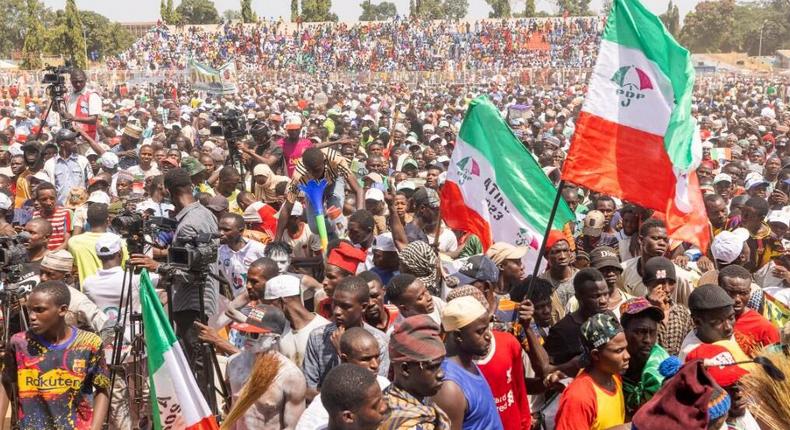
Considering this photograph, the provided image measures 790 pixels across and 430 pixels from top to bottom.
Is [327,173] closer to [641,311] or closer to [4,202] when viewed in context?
[4,202]

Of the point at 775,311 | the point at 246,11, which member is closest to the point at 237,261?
the point at 775,311

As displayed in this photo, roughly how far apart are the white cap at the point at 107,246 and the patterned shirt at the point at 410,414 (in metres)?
3.26

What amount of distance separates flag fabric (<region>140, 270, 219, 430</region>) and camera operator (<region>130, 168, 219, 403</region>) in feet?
1.73

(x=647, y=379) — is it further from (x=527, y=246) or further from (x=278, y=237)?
(x=278, y=237)

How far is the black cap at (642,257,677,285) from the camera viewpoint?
5.59 meters

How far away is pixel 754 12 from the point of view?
3659 inches

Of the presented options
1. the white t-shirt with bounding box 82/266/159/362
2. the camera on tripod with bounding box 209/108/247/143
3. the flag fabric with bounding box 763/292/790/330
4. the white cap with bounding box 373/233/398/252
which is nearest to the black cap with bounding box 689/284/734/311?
the flag fabric with bounding box 763/292/790/330

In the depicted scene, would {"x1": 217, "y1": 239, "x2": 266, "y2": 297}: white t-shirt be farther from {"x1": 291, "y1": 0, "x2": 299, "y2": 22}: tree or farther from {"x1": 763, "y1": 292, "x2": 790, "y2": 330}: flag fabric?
{"x1": 291, "y1": 0, "x2": 299, "y2": 22}: tree

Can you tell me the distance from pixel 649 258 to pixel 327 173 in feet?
8.98

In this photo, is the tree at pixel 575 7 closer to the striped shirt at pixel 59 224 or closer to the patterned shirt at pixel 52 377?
the striped shirt at pixel 59 224

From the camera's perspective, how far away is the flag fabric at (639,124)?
5.49m

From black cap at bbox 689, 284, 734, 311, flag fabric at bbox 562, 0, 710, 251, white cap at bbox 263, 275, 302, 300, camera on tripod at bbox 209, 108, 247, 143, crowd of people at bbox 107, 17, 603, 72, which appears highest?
flag fabric at bbox 562, 0, 710, 251

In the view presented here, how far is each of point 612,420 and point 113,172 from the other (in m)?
8.38

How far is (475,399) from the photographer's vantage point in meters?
4.04
